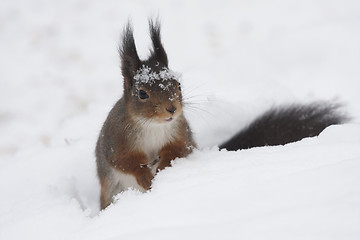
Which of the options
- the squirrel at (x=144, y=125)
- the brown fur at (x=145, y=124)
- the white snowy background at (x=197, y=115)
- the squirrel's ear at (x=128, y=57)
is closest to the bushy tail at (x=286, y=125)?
the squirrel at (x=144, y=125)

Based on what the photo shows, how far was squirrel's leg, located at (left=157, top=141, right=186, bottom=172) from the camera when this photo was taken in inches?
57.0

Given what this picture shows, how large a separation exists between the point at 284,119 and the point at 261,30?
147 cm

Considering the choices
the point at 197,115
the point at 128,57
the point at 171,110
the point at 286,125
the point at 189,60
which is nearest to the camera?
the point at 171,110

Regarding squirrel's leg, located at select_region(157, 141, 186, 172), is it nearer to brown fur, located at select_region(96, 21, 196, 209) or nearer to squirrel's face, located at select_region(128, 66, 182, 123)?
brown fur, located at select_region(96, 21, 196, 209)

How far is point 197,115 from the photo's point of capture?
2.11 meters

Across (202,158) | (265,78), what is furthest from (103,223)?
(265,78)

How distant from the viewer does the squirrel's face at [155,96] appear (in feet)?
4.45

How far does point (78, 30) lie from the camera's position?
3.43 m

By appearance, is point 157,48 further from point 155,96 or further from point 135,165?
point 135,165

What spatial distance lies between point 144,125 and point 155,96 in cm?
14

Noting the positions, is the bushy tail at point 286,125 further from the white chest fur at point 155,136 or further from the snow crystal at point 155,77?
the snow crystal at point 155,77

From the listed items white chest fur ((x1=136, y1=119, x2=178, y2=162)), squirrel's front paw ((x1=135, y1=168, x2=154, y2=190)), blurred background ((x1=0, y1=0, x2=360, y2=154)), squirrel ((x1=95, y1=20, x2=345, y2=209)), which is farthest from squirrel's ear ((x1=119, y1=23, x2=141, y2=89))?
blurred background ((x1=0, y1=0, x2=360, y2=154))

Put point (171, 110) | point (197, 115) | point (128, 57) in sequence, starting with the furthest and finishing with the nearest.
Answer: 1. point (197, 115)
2. point (128, 57)
3. point (171, 110)

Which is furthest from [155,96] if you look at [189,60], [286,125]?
[189,60]
